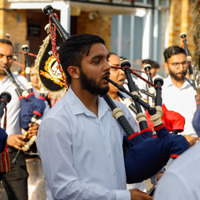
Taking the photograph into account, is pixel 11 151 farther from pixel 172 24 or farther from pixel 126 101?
pixel 172 24

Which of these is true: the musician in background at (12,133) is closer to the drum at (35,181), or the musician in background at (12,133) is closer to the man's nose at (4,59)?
the man's nose at (4,59)

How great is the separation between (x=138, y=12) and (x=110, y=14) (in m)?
1.09

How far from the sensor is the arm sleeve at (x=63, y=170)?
210 centimetres

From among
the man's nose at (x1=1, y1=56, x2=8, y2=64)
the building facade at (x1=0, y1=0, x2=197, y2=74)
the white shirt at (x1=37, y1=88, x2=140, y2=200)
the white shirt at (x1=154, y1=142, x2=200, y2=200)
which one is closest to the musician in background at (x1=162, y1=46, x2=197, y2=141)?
the man's nose at (x1=1, y1=56, x2=8, y2=64)

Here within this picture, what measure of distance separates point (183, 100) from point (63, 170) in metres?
3.55

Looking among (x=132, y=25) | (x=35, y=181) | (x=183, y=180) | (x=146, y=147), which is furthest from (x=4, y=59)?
(x=132, y=25)

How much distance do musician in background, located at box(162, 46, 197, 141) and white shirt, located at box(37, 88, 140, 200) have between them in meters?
3.10

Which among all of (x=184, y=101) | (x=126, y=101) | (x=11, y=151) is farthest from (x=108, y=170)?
(x=184, y=101)

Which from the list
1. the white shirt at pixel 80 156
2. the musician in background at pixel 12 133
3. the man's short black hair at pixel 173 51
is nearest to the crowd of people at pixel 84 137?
the white shirt at pixel 80 156

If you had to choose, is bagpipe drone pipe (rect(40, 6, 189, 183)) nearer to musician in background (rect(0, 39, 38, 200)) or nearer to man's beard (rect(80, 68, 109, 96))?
man's beard (rect(80, 68, 109, 96))

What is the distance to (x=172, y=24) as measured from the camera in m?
13.5

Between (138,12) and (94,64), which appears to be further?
(138,12)

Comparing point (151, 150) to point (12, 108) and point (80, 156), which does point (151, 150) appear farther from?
point (12, 108)

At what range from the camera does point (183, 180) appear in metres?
1.05
